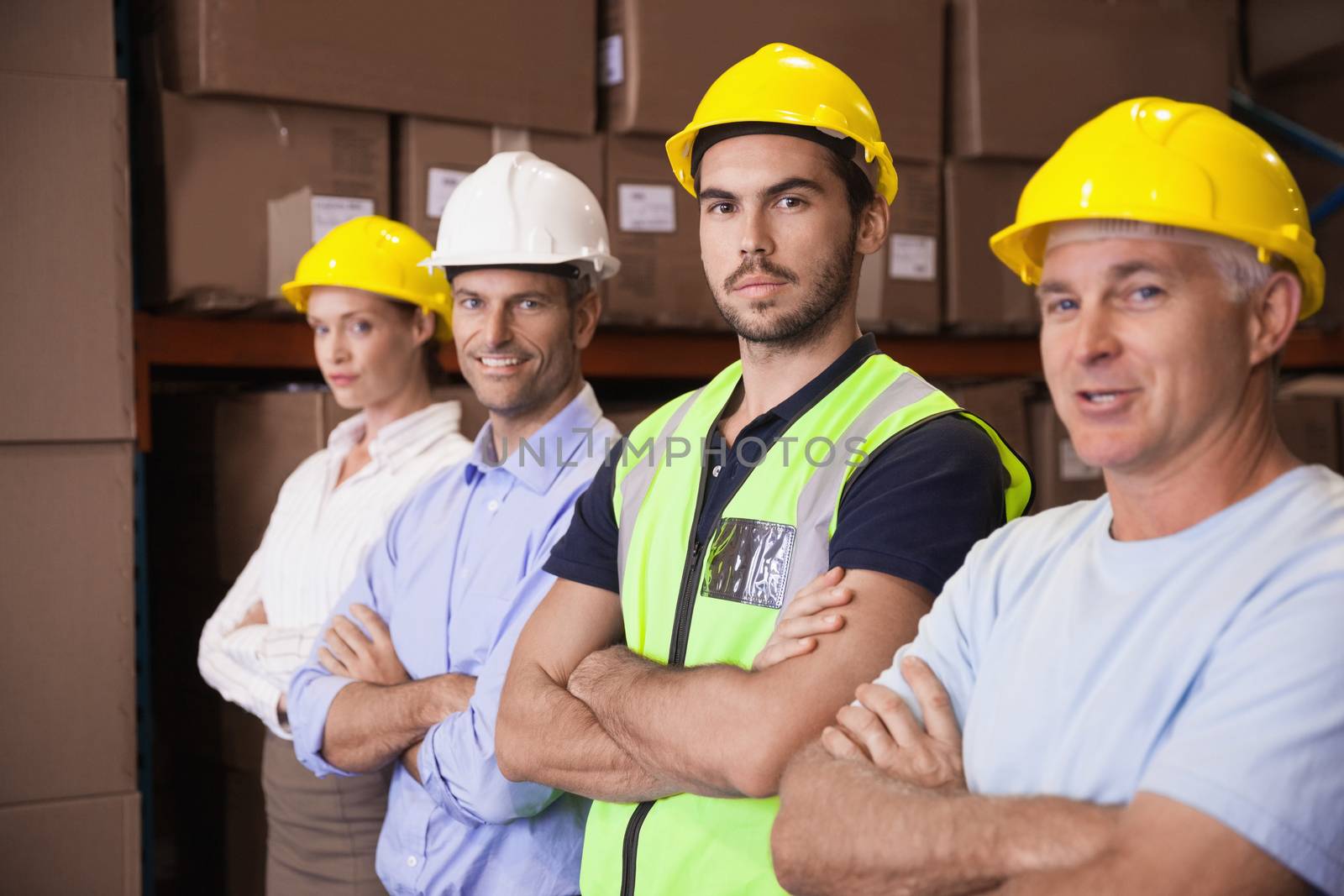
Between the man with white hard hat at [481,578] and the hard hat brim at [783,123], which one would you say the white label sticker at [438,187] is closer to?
the man with white hard hat at [481,578]

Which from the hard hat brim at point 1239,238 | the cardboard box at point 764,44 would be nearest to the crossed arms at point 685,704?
Answer: the hard hat brim at point 1239,238

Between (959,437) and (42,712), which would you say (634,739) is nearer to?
(959,437)

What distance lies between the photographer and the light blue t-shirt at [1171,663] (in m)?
1.05

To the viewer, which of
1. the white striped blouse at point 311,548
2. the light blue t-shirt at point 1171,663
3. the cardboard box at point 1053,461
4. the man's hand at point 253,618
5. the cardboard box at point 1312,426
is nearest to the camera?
the light blue t-shirt at point 1171,663

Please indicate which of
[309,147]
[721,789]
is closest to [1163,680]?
[721,789]

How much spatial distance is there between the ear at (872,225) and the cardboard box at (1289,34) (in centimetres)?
331

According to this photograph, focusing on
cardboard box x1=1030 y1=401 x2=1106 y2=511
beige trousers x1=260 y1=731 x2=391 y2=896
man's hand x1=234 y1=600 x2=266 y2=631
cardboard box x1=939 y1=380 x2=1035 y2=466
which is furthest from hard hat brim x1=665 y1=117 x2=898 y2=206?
cardboard box x1=1030 y1=401 x2=1106 y2=511

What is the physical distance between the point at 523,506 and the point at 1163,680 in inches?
56.2

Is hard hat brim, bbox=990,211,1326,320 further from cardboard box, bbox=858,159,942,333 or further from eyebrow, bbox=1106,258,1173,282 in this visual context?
cardboard box, bbox=858,159,942,333

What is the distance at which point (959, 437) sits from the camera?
160 centimetres

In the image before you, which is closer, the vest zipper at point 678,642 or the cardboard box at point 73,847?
the vest zipper at point 678,642

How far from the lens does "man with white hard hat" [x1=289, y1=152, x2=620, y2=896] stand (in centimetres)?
216

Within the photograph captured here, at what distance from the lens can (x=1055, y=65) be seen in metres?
3.85

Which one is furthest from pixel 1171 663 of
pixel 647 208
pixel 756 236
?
pixel 647 208
